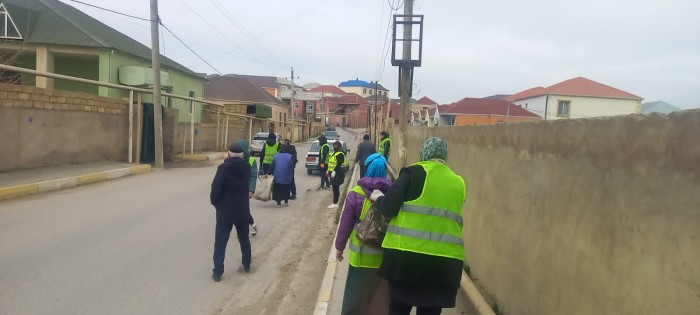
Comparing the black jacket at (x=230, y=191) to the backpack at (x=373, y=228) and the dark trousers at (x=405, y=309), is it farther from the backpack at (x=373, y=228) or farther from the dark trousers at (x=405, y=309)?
the dark trousers at (x=405, y=309)

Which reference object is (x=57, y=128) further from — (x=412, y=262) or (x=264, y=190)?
(x=412, y=262)

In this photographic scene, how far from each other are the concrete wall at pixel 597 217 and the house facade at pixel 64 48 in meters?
22.2

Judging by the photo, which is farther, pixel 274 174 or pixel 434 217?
pixel 274 174

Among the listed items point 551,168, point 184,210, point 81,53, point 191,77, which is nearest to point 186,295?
point 551,168

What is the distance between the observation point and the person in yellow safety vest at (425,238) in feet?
10.2

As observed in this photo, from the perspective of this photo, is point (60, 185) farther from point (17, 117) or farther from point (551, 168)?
point (551, 168)

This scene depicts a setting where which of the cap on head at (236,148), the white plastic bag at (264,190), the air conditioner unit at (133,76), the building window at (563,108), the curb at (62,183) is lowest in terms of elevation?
the curb at (62,183)

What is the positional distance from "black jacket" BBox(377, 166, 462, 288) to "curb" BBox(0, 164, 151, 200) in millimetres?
9880

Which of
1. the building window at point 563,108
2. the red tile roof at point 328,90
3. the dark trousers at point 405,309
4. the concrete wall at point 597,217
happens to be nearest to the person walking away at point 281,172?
the concrete wall at point 597,217

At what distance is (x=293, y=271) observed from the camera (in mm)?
7070

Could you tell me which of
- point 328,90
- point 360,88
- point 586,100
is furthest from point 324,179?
point 360,88

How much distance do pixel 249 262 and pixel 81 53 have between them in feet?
71.3

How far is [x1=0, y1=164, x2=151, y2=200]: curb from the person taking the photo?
10.5m

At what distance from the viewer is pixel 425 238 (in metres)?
3.10
